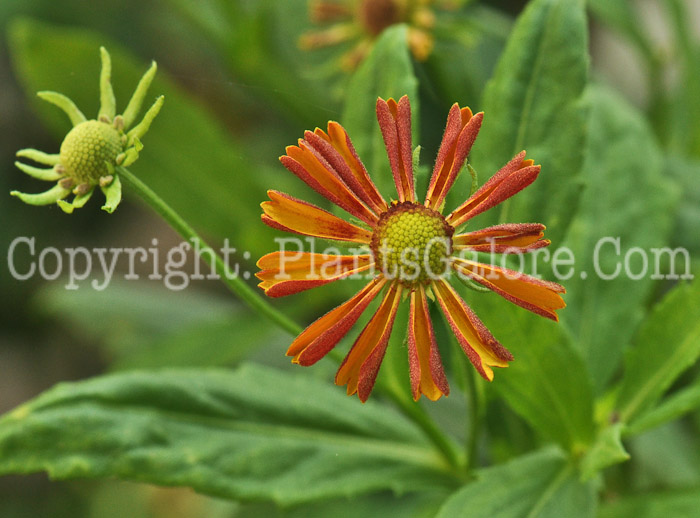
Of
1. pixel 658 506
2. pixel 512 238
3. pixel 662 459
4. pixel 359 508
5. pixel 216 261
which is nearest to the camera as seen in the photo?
pixel 512 238

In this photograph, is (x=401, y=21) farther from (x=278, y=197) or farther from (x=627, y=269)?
(x=278, y=197)

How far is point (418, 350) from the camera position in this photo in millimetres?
499

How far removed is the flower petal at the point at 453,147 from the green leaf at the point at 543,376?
154 mm

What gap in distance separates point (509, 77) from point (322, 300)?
2.31 ft

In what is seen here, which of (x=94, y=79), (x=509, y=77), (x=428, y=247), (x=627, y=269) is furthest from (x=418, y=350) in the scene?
(x=94, y=79)

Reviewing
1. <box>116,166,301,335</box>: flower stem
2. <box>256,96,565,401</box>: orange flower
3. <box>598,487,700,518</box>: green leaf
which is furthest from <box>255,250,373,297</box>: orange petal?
<box>598,487,700,518</box>: green leaf

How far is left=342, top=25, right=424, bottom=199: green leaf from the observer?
0.75 metres

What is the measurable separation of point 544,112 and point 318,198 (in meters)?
0.61

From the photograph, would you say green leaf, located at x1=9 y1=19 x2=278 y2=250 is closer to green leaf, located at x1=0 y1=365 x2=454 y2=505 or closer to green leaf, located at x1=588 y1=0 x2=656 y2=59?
green leaf, located at x1=0 y1=365 x2=454 y2=505

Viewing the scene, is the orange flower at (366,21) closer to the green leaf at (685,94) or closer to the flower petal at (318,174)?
the green leaf at (685,94)

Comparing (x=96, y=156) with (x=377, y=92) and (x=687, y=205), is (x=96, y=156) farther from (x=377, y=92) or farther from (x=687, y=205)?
(x=687, y=205)

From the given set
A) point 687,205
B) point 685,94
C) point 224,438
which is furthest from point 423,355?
point 685,94

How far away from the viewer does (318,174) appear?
498 mm

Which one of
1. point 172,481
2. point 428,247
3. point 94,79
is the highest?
point 94,79
